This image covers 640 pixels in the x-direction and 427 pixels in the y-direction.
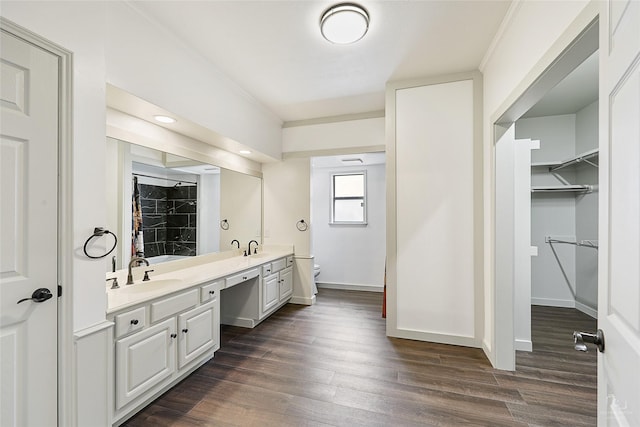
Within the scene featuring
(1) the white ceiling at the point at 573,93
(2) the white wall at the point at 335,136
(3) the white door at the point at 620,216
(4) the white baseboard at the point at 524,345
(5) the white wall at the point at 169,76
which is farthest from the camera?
(2) the white wall at the point at 335,136

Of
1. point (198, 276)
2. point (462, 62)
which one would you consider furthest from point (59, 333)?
point (462, 62)

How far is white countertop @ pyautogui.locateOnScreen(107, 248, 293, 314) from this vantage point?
183 cm

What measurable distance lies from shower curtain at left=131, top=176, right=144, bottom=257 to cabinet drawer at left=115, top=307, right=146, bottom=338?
0.82 metres

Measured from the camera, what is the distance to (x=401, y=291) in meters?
3.02

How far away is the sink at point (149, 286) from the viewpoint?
210 centimetres

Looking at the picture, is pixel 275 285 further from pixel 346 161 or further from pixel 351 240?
pixel 346 161

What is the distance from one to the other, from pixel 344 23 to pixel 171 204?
234 centimetres

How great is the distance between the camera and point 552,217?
4.02 m

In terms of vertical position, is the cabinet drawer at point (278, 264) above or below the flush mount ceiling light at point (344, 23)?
below

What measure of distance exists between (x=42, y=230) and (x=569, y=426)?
3215mm

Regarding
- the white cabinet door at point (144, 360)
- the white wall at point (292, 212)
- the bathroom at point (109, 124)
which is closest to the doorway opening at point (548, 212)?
the bathroom at point (109, 124)

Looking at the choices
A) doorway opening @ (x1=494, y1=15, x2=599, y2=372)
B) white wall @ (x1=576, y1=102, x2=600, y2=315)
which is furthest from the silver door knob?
white wall @ (x1=576, y1=102, x2=600, y2=315)

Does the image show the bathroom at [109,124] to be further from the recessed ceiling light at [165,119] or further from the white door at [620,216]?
the white door at [620,216]

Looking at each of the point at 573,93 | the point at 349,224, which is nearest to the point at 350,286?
the point at 349,224
